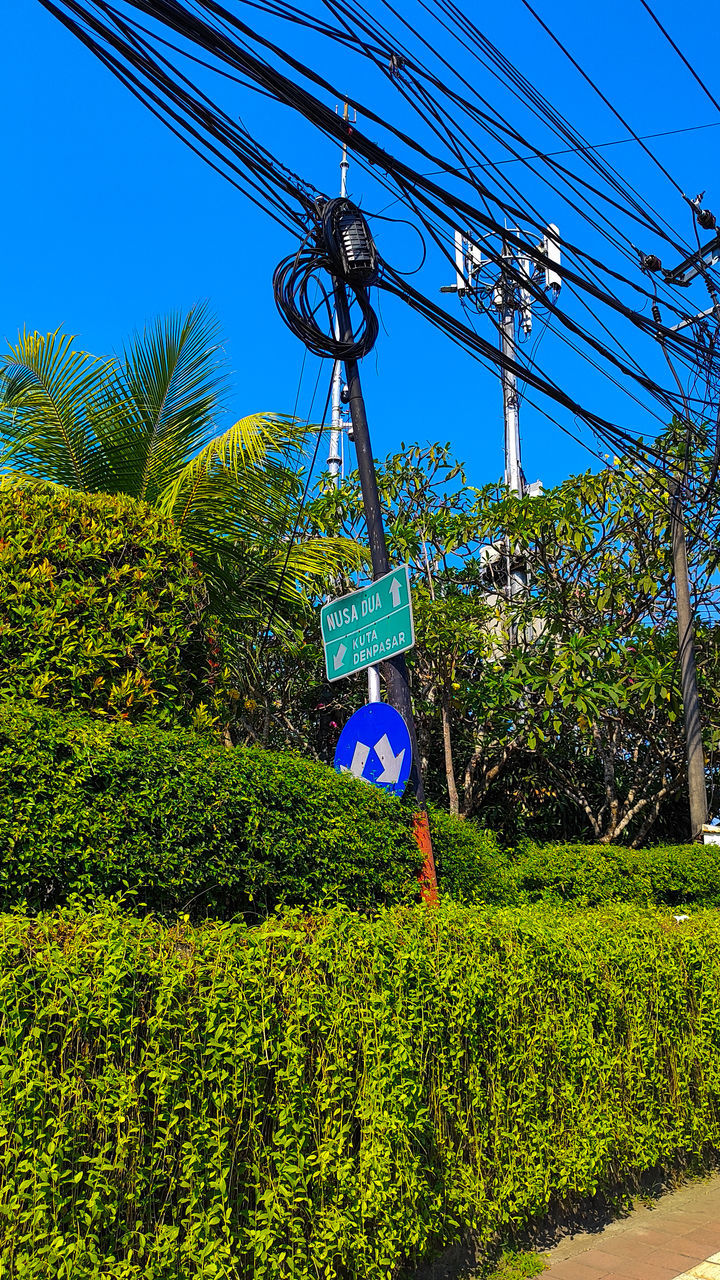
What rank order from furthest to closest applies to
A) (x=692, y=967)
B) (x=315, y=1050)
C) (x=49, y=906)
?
(x=692, y=967) → (x=49, y=906) → (x=315, y=1050)

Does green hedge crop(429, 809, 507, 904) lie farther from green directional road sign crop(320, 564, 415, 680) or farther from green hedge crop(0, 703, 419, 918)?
green directional road sign crop(320, 564, 415, 680)

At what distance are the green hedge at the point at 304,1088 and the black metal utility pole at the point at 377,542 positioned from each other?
1100 mm

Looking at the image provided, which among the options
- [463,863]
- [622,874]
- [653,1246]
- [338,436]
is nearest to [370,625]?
[463,863]

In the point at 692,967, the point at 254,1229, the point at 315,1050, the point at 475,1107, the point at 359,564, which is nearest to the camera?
the point at 254,1229

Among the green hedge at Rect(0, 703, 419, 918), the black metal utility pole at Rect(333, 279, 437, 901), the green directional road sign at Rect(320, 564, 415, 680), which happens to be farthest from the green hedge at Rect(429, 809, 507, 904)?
the green directional road sign at Rect(320, 564, 415, 680)

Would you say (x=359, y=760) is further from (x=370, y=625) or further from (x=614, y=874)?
(x=614, y=874)

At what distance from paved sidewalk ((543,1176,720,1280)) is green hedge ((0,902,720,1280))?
0.78 feet

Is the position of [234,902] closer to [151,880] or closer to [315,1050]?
[151,880]

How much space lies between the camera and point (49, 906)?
4.80 meters

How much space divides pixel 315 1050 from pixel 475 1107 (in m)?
1.03

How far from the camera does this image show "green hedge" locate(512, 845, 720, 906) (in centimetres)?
989

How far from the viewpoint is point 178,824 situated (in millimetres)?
5090

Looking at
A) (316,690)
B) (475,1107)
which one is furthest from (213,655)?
(316,690)

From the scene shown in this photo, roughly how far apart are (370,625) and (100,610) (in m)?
1.64
